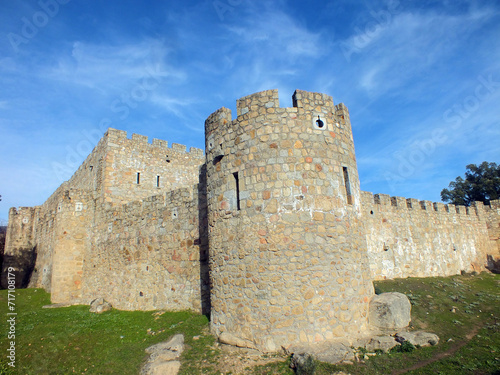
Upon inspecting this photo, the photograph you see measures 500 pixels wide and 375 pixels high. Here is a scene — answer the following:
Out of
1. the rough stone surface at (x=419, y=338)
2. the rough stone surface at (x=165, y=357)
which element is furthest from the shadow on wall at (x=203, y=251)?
the rough stone surface at (x=419, y=338)

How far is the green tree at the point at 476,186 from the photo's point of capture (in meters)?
34.1

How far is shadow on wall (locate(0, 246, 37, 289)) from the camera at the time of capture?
2548 cm

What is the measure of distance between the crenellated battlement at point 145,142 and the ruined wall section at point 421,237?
1227cm

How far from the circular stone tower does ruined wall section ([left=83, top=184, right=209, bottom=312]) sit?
2462 millimetres

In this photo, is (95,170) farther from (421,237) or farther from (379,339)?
(421,237)

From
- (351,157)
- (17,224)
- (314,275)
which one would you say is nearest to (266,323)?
(314,275)

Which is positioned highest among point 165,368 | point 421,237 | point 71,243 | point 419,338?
point 71,243

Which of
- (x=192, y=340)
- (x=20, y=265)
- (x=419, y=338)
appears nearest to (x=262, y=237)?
(x=192, y=340)

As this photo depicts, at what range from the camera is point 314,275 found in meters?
7.72

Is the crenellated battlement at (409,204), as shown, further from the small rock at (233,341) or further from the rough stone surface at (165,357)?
the rough stone surface at (165,357)

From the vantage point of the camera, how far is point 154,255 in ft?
42.6

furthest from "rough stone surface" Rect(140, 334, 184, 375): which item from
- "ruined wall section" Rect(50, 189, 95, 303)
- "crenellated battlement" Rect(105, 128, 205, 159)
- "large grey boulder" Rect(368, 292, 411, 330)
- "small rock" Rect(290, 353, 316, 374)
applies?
"crenellated battlement" Rect(105, 128, 205, 159)

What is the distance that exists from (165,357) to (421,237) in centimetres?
1619

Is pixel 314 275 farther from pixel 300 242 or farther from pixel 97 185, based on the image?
pixel 97 185
